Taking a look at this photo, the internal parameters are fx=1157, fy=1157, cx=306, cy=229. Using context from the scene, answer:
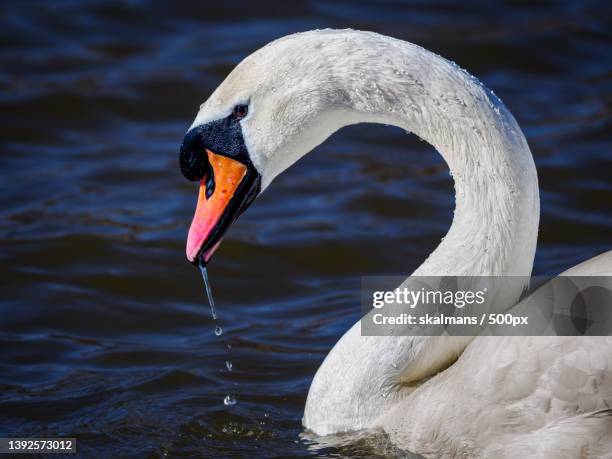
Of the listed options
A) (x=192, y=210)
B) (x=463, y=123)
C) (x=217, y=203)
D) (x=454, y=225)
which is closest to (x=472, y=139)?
(x=463, y=123)

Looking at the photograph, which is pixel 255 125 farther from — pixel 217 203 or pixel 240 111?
pixel 217 203

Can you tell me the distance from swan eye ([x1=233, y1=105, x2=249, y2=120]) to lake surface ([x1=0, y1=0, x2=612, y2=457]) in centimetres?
137

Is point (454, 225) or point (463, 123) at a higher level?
point (463, 123)

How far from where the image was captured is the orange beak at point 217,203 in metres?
4.54

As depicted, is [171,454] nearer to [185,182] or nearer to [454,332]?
[454,332]

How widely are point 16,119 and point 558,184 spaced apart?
168 inches

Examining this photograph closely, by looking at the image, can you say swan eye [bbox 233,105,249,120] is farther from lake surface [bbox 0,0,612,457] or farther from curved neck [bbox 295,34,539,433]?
lake surface [bbox 0,0,612,457]

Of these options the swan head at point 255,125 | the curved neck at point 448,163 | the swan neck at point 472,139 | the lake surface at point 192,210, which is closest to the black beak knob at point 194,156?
the swan head at point 255,125

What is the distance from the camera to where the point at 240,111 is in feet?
14.5

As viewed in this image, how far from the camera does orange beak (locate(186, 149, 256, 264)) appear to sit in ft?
A: 14.9

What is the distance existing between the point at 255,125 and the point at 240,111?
8cm

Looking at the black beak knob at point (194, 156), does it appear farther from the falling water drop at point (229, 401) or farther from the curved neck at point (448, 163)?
the falling water drop at point (229, 401)

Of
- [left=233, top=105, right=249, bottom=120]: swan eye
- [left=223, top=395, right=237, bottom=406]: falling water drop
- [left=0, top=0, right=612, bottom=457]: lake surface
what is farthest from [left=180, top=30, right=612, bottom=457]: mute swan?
[left=223, top=395, right=237, bottom=406]: falling water drop

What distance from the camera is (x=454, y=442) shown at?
4.23m
